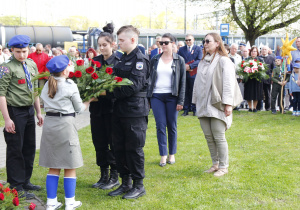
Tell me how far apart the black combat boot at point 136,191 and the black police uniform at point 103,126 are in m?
0.62

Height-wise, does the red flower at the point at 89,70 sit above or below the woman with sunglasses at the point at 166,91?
above

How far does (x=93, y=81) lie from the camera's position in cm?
504

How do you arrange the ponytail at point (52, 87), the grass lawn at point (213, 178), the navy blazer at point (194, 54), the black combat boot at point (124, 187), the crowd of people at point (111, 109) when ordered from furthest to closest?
the navy blazer at point (194, 54) → the black combat boot at point (124, 187) → the grass lawn at point (213, 178) → the crowd of people at point (111, 109) → the ponytail at point (52, 87)

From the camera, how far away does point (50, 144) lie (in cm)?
471

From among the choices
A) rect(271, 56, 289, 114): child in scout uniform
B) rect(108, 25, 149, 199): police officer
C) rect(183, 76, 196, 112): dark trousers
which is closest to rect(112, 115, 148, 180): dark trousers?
rect(108, 25, 149, 199): police officer

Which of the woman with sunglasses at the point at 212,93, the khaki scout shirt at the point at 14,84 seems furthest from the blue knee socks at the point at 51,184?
the woman with sunglasses at the point at 212,93

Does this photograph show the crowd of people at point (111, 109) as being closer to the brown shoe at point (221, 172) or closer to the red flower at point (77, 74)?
the brown shoe at point (221, 172)

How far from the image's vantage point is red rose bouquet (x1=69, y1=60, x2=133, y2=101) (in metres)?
4.99

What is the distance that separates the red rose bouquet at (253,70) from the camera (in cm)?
1281

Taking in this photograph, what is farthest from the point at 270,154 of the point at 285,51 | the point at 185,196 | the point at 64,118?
the point at 285,51

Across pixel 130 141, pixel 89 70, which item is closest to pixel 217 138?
pixel 130 141

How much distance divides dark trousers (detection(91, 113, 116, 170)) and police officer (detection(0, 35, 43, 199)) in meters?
0.89

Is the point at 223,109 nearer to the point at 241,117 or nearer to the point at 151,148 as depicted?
the point at 151,148

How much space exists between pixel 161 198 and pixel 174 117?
211cm
